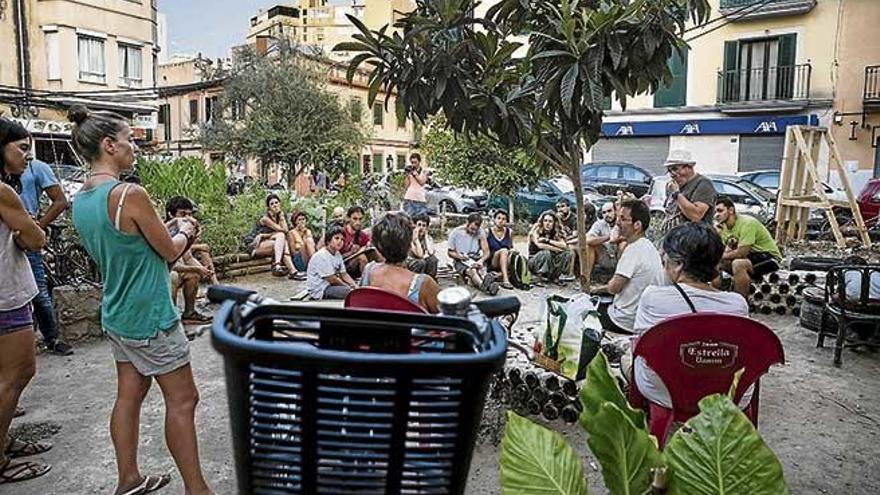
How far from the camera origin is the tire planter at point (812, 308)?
5726 millimetres

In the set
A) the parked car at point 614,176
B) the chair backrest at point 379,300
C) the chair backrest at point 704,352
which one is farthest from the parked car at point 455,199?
the chair backrest at point 704,352

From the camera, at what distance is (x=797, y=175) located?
1062 cm

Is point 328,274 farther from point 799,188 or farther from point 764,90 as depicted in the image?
point 764,90

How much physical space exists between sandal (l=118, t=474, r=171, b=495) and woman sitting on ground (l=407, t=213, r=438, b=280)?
4.81 metres

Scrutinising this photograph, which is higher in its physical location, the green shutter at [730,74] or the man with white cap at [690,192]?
the green shutter at [730,74]

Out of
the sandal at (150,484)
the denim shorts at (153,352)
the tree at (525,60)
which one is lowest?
the sandal at (150,484)

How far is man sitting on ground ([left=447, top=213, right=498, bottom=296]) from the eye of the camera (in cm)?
831

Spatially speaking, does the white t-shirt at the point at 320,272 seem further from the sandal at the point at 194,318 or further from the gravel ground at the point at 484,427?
the gravel ground at the point at 484,427

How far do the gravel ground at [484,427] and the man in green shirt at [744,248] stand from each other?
1.08 meters

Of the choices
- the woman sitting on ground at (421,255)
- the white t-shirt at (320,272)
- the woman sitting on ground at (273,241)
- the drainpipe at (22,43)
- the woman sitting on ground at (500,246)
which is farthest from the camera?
the drainpipe at (22,43)

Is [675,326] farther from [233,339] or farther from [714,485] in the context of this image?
[233,339]

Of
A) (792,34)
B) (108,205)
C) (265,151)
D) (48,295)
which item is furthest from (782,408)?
(792,34)

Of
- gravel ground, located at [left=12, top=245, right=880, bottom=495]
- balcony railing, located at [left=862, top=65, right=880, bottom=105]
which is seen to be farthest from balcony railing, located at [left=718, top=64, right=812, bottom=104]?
gravel ground, located at [left=12, top=245, right=880, bottom=495]

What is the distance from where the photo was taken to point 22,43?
21.6m
